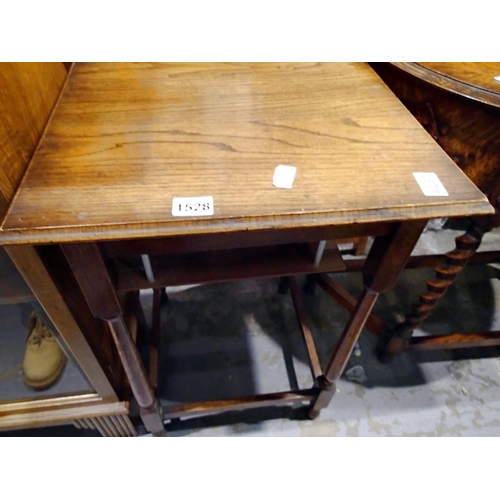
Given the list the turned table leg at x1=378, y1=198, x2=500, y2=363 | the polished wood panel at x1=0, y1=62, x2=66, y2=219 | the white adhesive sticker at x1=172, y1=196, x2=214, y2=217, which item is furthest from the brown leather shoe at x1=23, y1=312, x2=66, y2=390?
the turned table leg at x1=378, y1=198, x2=500, y2=363

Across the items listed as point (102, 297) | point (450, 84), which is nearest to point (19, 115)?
point (102, 297)

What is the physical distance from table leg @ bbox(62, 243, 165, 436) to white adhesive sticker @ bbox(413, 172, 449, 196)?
42 centimetres

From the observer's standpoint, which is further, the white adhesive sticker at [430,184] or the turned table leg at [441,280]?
the turned table leg at [441,280]

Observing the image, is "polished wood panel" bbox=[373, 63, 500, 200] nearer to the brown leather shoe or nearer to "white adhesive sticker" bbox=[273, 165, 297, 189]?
"white adhesive sticker" bbox=[273, 165, 297, 189]

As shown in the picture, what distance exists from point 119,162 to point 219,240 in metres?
0.17

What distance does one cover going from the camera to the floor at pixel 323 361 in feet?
3.25

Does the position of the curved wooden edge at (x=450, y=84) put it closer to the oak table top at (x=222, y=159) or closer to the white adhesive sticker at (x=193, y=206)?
the oak table top at (x=222, y=159)

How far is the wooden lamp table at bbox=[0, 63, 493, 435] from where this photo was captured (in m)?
0.40

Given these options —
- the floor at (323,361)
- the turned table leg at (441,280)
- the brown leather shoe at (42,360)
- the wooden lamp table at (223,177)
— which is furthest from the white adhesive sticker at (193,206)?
the floor at (323,361)

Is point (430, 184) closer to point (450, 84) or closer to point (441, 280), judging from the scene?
point (450, 84)

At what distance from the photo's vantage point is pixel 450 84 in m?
0.65

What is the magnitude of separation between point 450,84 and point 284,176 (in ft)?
1.47

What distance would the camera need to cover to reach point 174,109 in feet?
1.78

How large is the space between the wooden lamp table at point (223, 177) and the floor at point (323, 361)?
1.45 feet
